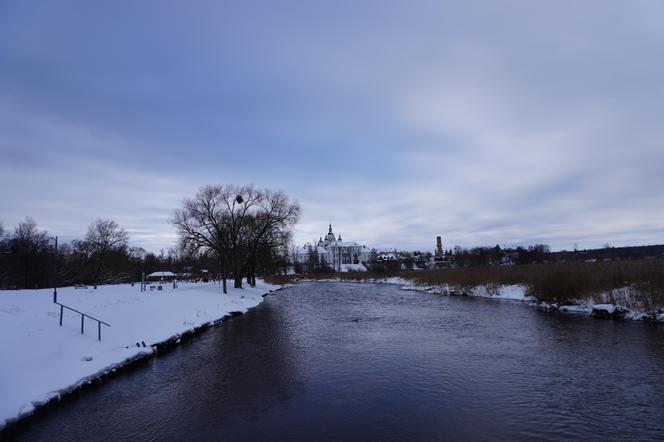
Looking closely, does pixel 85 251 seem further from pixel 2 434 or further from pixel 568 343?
pixel 568 343

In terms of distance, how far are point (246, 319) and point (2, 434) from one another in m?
21.0

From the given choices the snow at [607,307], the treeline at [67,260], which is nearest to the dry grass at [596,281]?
the snow at [607,307]

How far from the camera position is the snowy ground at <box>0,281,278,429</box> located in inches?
436

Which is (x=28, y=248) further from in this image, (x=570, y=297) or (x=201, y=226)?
(x=570, y=297)

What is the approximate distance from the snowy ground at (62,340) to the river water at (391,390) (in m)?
0.78

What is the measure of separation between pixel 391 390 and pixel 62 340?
12.2 metres

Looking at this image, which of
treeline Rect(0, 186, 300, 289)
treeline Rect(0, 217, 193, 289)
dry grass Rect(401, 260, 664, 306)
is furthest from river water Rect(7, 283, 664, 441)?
treeline Rect(0, 217, 193, 289)

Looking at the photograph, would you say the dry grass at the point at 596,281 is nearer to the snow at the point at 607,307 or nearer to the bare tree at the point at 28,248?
the snow at the point at 607,307

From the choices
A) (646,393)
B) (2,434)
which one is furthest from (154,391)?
(646,393)

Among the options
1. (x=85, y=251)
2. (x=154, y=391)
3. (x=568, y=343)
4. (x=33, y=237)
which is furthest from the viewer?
(x=85, y=251)

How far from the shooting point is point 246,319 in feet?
99.5

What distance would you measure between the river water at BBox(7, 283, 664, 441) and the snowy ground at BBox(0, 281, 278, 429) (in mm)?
776

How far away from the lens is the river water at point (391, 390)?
9266 mm

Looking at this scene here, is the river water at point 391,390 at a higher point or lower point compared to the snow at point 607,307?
lower
